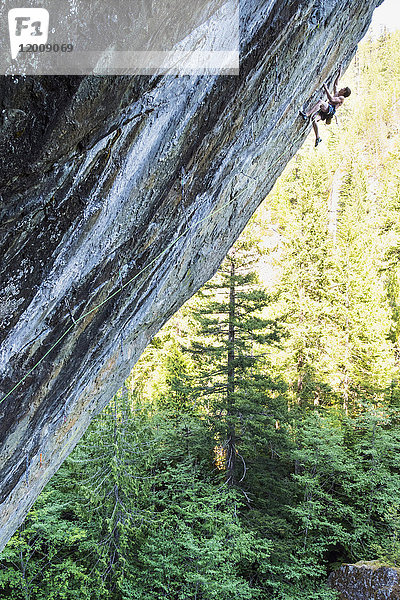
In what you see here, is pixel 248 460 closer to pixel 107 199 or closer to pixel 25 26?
pixel 107 199

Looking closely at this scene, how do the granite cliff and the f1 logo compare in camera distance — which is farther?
the granite cliff

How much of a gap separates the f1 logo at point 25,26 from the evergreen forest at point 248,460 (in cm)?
959

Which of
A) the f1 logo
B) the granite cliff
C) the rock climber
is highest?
the rock climber

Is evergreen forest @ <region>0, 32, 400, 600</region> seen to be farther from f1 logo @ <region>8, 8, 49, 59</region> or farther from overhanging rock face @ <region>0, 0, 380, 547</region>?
f1 logo @ <region>8, 8, 49, 59</region>

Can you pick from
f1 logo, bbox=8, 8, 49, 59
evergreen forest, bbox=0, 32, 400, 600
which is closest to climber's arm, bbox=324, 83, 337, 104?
f1 logo, bbox=8, 8, 49, 59

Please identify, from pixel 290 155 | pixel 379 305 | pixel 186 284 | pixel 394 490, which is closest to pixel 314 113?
pixel 290 155

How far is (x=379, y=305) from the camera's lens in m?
19.6

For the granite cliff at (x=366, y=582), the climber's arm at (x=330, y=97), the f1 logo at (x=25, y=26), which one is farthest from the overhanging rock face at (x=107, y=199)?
the granite cliff at (x=366, y=582)

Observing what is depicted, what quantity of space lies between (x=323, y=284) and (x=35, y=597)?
15.8 m

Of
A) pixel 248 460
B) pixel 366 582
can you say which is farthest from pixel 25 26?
pixel 248 460

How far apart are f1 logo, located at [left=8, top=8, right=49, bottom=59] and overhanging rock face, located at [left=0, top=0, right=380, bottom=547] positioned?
16 centimetres

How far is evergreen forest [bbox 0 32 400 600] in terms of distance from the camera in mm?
10156

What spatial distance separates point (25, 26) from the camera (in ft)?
5.91

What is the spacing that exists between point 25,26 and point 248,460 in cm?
1392
